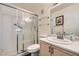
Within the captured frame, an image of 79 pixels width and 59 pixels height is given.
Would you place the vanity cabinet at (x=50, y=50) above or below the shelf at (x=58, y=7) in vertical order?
below

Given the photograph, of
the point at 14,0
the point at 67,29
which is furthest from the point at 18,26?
the point at 67,29

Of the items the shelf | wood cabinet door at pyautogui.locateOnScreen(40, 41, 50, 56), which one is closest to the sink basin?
wood cabinet door at pyautogui.locateOnScreen(40, 41, 50, 56)

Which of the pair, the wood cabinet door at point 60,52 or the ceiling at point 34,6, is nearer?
the wood cabinet door at point 60,52

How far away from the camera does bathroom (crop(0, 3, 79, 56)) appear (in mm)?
1330

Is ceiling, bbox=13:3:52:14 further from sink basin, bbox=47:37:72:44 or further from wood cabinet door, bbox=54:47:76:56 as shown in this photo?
wood cabinet door, bbox=54:47:76:56

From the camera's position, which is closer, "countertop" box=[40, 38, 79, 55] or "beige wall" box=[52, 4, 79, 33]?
"countertop" box=[40, 38, 79, 55]

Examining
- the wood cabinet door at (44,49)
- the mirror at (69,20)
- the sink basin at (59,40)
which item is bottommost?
the wood cabinet door at (44,49)

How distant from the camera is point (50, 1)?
133cm

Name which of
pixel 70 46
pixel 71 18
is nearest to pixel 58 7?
pixel 71 18

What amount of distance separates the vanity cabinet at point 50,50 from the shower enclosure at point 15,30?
0.15m

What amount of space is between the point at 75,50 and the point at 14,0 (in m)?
0.97

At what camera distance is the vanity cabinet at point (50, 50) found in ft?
3.95

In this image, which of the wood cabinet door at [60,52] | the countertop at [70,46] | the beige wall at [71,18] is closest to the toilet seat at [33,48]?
the countertop at [70,46]

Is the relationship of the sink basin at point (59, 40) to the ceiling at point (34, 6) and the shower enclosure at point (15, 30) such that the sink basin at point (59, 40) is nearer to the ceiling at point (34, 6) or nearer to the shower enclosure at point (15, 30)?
the shower enclosure at point (15, 30)
